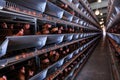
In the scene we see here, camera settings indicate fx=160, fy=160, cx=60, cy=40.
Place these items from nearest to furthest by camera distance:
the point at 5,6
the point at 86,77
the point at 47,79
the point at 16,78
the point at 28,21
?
1. the point at 5,6
2. the point at 16,78
3. the point at 28,21
4. the point at 47,79
5. the point at 86,77

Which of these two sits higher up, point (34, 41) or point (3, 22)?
point (3, 22)

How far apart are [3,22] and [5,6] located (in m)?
0.58

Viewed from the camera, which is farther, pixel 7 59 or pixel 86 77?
pixel 86 77

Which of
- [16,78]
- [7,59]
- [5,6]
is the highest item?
[5,6]

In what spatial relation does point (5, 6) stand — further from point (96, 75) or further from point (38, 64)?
point (96, 75)

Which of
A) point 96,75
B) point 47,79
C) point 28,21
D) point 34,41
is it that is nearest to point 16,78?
point 34,41

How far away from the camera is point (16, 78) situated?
1.76 m

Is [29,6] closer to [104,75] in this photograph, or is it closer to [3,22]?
[3,22]

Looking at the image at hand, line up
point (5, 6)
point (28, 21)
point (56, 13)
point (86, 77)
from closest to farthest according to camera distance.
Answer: point (5, 6)
point (28, 21)
point (56, 13)
point (86, 77)

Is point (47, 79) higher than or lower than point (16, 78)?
lower

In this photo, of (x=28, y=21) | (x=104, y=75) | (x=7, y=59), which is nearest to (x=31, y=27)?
(x=28, y=21)

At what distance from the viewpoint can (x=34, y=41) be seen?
1.94 m

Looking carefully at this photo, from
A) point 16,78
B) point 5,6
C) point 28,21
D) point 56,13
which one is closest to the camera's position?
point 5,6

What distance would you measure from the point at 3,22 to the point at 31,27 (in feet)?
1.59
